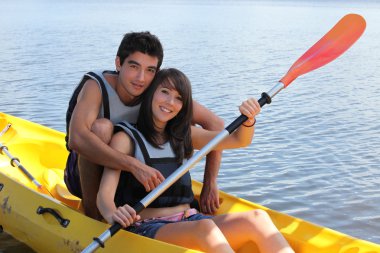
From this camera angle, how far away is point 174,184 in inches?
118

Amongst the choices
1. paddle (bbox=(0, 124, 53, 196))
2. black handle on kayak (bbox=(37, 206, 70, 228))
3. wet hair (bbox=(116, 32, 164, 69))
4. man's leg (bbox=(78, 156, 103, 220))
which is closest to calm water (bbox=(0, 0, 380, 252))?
paddle (bbox=(0, 124, 53, 196))

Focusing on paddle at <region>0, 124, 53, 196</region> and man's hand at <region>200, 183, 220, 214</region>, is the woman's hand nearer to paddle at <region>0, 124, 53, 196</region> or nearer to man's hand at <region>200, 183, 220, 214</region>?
man's hand at <region>200, 183, 220, 214</region>

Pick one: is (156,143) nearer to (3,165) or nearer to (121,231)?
(121,231)

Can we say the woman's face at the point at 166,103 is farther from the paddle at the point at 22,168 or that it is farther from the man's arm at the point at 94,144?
the paddle at the point at 22,168

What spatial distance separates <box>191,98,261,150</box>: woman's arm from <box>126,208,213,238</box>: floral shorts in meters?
0.35

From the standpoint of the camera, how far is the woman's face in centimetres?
295

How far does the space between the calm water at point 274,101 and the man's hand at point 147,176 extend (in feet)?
4.61

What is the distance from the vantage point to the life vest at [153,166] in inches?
117

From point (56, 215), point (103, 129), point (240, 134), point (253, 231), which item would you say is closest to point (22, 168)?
point (56, 215)

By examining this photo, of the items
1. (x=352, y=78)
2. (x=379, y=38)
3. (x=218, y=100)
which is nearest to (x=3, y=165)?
(x=218, y=100)

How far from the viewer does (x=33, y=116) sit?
748 centimetres

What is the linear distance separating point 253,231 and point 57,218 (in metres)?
1.02

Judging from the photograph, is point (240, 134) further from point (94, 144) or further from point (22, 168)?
point (22, 168)

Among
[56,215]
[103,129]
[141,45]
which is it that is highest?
[141,45]
